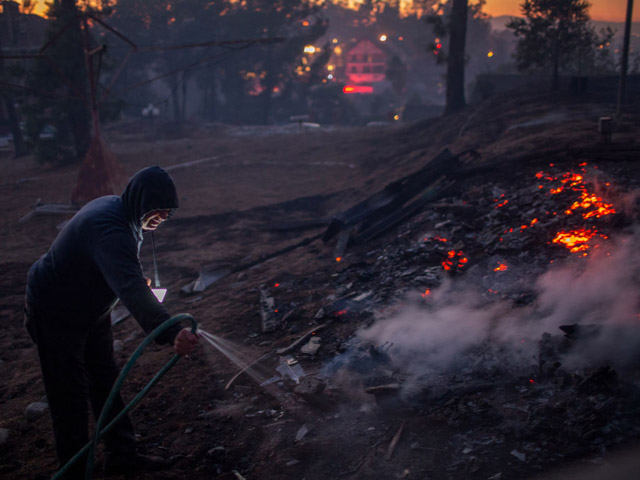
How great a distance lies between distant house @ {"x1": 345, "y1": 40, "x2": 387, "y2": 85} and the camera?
66.3 metres

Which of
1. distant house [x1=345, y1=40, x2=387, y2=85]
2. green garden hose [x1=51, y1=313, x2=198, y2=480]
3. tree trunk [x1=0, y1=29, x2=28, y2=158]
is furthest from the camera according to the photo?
distant house [x1=345, y1=40, x2=387, y2=85]

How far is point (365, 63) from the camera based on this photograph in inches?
2650

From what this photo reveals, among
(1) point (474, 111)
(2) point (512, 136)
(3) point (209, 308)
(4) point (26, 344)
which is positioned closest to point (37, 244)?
(4) point (26, 344)

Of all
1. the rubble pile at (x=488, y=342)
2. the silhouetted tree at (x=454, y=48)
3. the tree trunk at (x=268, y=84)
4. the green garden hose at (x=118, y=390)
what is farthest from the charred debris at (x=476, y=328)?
the tree trunk at (x=268, y=84)

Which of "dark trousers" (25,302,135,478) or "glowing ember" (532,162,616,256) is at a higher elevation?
"glowing ember" (532,162,616,256)

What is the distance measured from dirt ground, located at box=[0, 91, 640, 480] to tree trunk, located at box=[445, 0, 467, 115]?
2441 millimetres

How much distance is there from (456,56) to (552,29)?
384 centimetres

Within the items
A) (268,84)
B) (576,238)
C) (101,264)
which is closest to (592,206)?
(576,238)

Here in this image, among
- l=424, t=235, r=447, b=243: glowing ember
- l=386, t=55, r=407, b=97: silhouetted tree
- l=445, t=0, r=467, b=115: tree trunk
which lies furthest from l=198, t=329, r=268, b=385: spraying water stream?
l=386, t=55, r=407, b=97: silhouetted tree

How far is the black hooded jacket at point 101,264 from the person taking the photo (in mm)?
2750

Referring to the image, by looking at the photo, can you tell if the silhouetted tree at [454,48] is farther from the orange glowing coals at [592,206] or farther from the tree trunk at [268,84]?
the tree trunk at [268,84]

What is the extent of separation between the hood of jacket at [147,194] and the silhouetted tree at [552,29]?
59.7 feet

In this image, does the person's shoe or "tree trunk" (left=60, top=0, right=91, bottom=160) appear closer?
the person's shoe

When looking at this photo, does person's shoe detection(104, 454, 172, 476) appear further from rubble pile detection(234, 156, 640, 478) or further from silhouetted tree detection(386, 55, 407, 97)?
silhouetted tree detection(386, 55, 407, 97)
